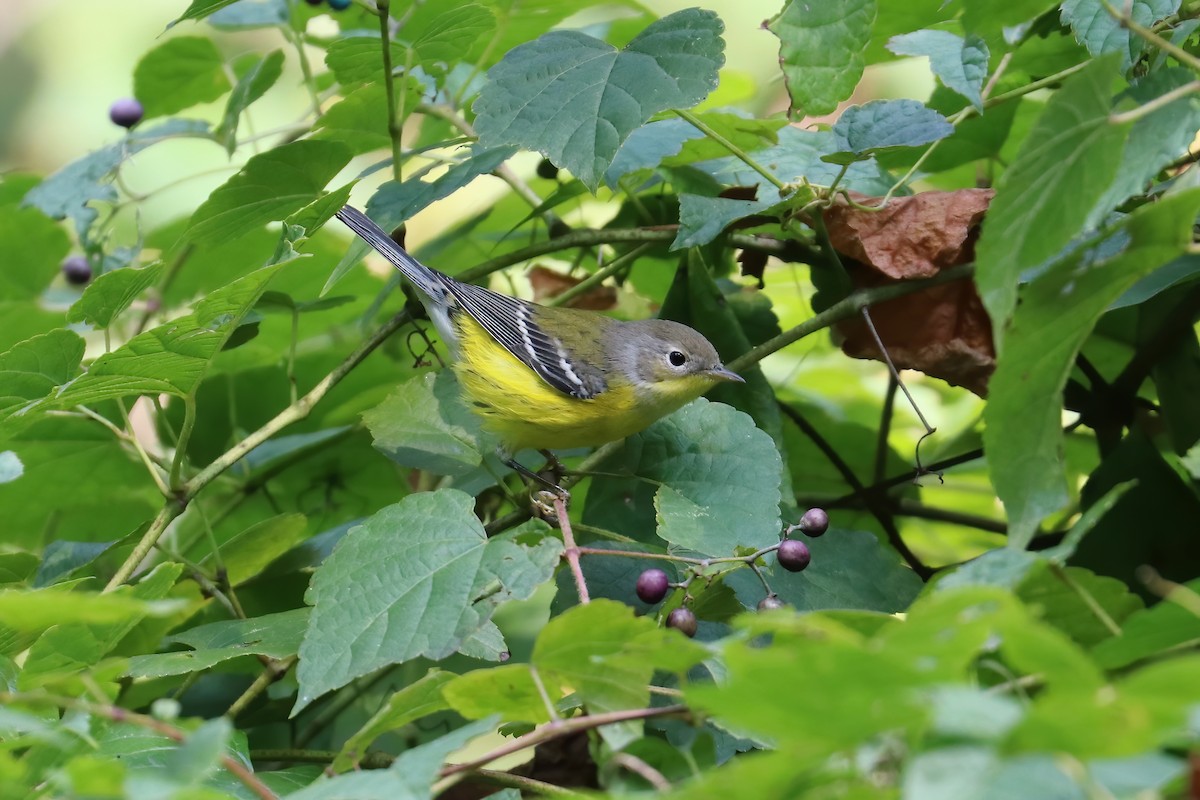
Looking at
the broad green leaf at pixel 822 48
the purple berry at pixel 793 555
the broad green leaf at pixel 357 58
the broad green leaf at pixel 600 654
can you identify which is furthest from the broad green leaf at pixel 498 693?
the broad green leaf at pixel 357 58

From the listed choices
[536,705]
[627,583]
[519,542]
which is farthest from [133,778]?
[627,583]

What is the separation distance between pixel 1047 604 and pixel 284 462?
1762mm

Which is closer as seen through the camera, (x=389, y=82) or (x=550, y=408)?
(x=389, y=82)

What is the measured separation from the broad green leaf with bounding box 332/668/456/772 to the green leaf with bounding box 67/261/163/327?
88cm

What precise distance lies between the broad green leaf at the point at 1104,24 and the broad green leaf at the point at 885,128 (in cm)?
23

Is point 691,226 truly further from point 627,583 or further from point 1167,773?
point 1167,773

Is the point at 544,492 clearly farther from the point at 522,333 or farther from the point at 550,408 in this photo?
the point at 522,333

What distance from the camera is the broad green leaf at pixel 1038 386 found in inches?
47.5

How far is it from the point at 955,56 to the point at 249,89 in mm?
1499

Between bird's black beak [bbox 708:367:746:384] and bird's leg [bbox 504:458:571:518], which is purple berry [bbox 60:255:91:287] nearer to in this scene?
bird's leg [bbox 504:458:571:518]

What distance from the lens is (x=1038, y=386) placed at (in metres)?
1.24

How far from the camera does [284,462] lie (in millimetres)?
2516

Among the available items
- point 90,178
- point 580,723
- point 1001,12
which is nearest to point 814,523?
point 580,723

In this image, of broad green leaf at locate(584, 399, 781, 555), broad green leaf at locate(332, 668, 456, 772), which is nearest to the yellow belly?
broad green leaf at locate(584, 399, 781, 555)
